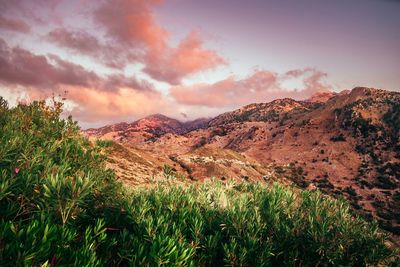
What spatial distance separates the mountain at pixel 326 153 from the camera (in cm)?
8069

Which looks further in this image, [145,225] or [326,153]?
[326,153]

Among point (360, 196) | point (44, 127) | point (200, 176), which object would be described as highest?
point (44, 127)

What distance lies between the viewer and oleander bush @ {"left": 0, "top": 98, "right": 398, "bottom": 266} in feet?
21.4

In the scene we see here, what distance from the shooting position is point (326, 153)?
132 meters

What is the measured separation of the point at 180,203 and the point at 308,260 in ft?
15.3

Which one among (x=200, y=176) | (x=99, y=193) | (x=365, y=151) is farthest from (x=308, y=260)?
(x=365, y=151)

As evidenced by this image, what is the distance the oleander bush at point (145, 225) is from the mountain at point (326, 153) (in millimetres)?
37762

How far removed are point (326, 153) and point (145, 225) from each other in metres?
134

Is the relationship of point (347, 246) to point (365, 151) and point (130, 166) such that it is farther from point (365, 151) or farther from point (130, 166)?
point (365, 151)

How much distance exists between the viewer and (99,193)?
11.1 meters

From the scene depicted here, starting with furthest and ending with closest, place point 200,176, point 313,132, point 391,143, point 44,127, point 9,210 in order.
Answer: point 313,132, point 391,143, point 200,176, point 44,127, point 9,210

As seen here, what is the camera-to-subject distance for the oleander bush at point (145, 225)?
21.4 ft

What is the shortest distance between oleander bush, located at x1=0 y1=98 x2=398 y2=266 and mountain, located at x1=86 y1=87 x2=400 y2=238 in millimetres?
37762

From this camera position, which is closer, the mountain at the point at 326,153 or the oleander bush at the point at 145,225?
the oleander bush at the point at 145,225
